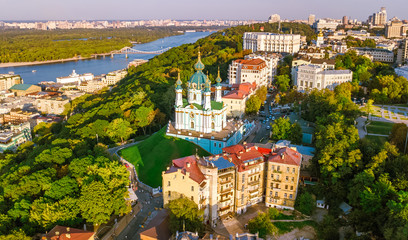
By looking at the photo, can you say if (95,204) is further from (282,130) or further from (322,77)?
(322,77)

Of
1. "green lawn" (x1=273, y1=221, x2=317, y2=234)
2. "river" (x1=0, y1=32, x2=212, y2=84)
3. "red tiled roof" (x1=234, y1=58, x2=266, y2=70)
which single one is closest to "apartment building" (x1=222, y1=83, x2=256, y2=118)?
"red tiled roof" (x1=234, y1=58, x2=266, y2=70)

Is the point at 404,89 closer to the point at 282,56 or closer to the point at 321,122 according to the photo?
the point at 321,122

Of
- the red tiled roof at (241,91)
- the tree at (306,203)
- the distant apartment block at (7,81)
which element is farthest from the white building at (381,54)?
the distant apartment block at (7,81)

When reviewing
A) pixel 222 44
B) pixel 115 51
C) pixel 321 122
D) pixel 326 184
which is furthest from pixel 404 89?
pixel 115 51

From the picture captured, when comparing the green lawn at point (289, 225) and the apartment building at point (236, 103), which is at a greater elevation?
the apartment building at point (236, 103)

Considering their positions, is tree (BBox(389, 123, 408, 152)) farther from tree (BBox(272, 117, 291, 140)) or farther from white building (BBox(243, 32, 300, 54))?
white building (BBox(243, 32, 300, 54))

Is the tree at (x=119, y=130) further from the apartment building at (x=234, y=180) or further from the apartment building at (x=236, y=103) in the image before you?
the apartment building at (x=234, y=180)
